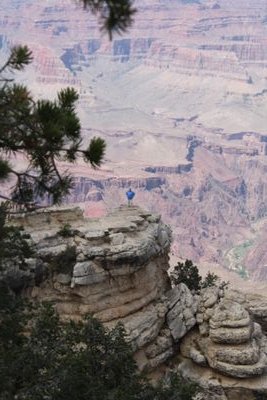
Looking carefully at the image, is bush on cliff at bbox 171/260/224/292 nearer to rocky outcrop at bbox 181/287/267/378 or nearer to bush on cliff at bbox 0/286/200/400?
rocky outcrop at bbox 181/287/267/378

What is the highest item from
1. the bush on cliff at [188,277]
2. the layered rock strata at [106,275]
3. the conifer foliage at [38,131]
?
the conifer foliage at [38,131]

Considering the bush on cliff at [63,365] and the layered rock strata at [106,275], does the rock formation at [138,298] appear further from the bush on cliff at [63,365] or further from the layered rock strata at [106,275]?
the bush on cliff at [63,365]

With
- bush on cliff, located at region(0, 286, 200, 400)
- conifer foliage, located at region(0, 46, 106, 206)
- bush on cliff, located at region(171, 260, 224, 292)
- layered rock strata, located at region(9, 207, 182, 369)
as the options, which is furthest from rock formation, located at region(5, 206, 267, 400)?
conifer foliage, located at region(0, 46, 106, 206)

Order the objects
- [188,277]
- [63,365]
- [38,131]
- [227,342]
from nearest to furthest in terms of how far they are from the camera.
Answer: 1. [38,131]
2. [63,365]
3. [227,342]
4. [188,277]

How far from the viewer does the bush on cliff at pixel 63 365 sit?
18.6 metres

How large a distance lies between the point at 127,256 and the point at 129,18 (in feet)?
60.6

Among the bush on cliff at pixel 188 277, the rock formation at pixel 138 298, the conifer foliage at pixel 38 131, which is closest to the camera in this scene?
the conifer foliage at pixel 38 131

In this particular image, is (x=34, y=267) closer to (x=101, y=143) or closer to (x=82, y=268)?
(x=82, y=268)

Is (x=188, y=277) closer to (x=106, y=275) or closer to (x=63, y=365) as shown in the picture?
(x=106, y=275)

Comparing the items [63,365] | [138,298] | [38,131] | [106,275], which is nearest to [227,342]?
[138,298]

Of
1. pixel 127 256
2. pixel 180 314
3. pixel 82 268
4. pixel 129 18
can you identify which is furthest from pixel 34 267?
pixel 129 18

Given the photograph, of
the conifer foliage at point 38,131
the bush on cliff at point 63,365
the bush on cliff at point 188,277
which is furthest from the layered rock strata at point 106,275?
the conifer foliage at point 38,131

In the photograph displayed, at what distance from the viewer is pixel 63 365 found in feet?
64.0

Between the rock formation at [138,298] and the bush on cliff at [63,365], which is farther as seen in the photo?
the rock formation at [138,298]
